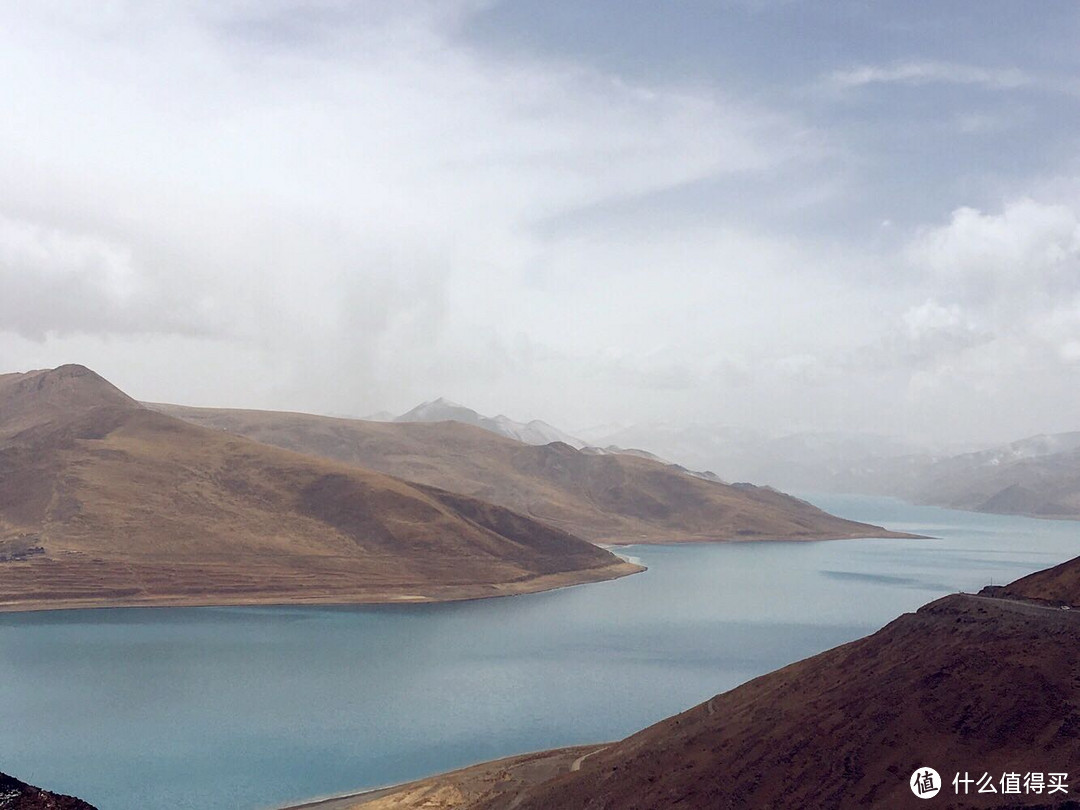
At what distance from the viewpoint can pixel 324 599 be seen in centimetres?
14425

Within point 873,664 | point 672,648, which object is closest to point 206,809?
point 873,664

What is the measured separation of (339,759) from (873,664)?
38.7m

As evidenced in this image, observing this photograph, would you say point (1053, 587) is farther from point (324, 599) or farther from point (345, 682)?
point (324, 599)

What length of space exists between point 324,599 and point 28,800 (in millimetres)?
126602

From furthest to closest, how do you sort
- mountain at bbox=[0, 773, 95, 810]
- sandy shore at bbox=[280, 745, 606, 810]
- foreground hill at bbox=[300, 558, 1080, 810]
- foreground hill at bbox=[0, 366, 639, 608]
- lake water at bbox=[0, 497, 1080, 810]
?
foreground hill at bbox=[0, 366, 639, 608] < lake water at bbox=[0, 497, 1080, 810] < sandy shore at bbox=[280, 745, 606, 810] < foreground hill at bbox=[300, 558, 1080, 810] < mountain at bbox=[0, 773, 95, 810]

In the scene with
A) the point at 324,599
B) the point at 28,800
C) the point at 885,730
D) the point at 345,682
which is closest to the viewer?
the point at 28,800

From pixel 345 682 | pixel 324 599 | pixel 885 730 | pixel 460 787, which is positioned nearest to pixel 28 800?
pixel 885 730

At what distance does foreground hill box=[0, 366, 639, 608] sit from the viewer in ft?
472

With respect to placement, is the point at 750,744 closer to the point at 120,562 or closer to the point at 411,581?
the point at 411,581

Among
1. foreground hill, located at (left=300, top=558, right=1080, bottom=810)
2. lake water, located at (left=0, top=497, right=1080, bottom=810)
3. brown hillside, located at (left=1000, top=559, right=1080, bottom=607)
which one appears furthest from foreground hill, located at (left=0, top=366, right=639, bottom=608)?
brown hillside, located at (left=1000, top=559, right=1080, bottom=607)

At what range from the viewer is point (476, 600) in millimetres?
153500

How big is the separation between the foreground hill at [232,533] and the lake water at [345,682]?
1089 centimetres

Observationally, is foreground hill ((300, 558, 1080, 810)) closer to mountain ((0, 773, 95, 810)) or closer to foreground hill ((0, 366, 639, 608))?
mountain ((0, 773, 95, 810))

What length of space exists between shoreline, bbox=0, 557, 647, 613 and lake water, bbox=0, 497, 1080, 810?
357cm
